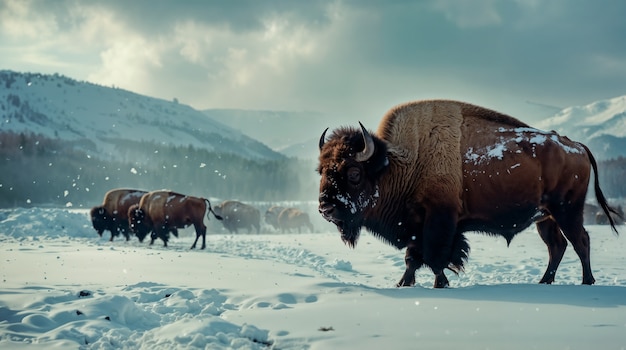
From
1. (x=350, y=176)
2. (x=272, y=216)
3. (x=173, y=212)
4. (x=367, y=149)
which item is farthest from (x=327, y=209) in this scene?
(x=272, y=216)

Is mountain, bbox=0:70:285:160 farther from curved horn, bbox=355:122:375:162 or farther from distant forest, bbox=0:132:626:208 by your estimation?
curved horn, bbox=355:122:375:162

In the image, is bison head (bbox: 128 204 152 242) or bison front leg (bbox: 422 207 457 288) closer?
bison front leg (bbox: 422 207 457 288)

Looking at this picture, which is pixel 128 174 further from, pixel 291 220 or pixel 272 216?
Answer: pixel 291 220

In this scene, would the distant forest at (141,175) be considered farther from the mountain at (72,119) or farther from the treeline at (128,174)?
the mountain at (72,119)

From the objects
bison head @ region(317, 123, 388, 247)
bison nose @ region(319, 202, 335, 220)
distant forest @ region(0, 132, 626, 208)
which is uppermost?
distant forest @ region(0, 132, 626, 208)

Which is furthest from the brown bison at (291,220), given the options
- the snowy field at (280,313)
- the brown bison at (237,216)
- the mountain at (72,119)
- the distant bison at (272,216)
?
the mountain at (72,119)

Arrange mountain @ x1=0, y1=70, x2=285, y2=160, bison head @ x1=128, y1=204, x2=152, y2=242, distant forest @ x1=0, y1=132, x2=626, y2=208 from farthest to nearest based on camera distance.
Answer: mountain @ x1=0, y1=70, x2=285, y2=160, distant forest @ x1=0, y1=132, x2=626, y2=208, bison head @ x1=128, y1=204, x2=152, y2=242

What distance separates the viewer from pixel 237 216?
4316 centimetres

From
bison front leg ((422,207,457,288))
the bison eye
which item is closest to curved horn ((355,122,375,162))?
the bison eye

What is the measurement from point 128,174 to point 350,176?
10188 centimetres

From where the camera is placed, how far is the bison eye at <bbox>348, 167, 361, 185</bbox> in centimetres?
543

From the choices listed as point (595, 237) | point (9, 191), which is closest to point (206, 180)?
point (9, 191)

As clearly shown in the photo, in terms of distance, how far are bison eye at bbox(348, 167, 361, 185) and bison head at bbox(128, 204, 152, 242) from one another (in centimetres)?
1384

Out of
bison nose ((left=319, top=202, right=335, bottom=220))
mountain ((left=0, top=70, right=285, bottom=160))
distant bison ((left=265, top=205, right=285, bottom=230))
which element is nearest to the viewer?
bison nose ((left=319, top=202, right=335, bottom=220))
